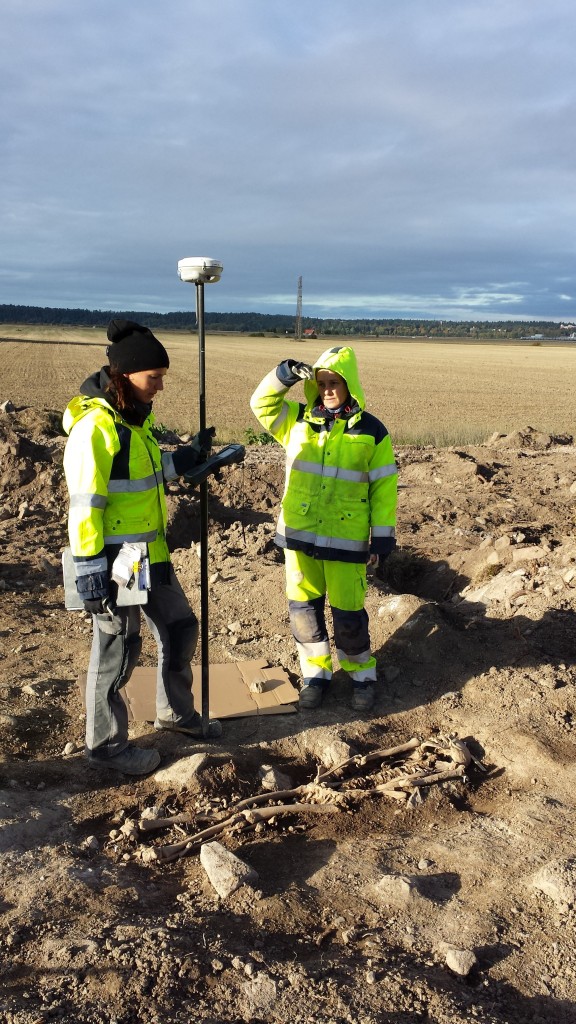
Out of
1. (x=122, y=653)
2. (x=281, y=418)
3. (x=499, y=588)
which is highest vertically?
(x=281, y=418)

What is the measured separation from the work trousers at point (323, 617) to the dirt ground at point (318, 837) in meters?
0.25

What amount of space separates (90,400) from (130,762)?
6.05 feet

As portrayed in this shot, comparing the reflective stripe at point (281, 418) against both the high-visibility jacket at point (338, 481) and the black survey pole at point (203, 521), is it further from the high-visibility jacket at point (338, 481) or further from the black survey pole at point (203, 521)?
the black survey pole at point (203, 521)

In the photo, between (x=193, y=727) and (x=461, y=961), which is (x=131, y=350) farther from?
(x=461, y=961)

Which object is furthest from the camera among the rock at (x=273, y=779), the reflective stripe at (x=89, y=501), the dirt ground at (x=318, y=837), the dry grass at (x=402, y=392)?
the dry grass at (x=402, y=392)

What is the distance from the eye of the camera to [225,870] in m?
3.19

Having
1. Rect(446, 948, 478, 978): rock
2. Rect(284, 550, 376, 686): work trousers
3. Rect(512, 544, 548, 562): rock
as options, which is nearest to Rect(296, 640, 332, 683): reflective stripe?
Rect(284, 550, 376, 686): work trousers

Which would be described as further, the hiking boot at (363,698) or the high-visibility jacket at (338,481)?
the hiking boot at (363,698)

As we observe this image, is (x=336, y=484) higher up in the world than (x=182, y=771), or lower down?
higher up

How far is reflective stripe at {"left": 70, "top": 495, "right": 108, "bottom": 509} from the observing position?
3.61m

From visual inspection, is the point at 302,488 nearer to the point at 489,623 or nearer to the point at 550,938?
the point at 489,623

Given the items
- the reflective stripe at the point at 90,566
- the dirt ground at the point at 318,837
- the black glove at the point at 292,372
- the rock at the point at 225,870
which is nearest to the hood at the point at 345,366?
the black glove at the point at 292,372

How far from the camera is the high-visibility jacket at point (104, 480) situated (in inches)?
142

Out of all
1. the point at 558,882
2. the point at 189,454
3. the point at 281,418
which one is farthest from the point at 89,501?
the point at 558,882
